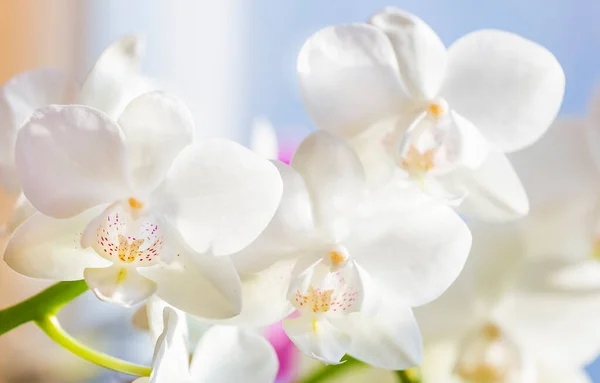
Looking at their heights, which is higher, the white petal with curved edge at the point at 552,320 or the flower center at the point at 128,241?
the flower center at the point at 128,241

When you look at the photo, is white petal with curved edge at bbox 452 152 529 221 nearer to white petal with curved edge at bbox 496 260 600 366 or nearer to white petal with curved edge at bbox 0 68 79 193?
white petal with curved edge at bbox 496 260 600 366

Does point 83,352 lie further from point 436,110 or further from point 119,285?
point 436,110

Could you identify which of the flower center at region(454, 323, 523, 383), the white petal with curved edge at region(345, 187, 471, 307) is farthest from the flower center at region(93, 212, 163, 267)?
the flower center at region(454, 323, 523, 383)

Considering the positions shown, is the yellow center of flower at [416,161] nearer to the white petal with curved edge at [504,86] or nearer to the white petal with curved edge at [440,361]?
the white petal with curved edge at [504,86]

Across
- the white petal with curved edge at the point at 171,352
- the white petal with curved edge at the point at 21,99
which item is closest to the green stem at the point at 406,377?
the white petal with curved edge at the point at 171,352

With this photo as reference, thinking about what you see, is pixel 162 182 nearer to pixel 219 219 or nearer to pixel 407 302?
pixel 219 219

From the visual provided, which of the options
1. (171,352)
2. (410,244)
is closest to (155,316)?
(171,352)
